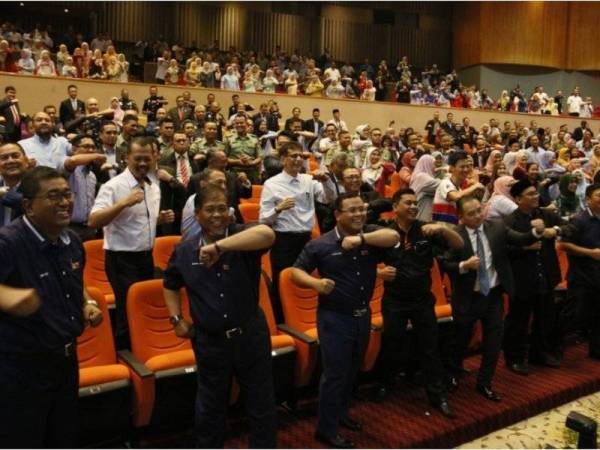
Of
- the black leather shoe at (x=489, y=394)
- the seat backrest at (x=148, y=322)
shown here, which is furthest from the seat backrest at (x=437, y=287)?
the seat backrest at (x=148, y=322)

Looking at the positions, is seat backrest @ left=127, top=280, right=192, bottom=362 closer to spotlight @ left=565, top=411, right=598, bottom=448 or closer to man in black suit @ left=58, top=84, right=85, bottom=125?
spotlight @ left=565, top=411, right=598, bottom=448

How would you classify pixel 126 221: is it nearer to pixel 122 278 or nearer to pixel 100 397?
pixel 122 278

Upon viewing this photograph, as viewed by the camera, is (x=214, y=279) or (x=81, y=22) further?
(x=81, y=22)

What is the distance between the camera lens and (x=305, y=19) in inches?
769

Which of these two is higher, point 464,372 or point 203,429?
point 203,429

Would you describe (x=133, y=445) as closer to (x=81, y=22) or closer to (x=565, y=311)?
(x=565, y=311)

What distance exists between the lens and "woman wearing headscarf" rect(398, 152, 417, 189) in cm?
660

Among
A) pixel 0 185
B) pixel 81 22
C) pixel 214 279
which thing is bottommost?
pixel 214 279

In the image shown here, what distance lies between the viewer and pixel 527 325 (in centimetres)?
411

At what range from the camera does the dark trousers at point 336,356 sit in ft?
9.34

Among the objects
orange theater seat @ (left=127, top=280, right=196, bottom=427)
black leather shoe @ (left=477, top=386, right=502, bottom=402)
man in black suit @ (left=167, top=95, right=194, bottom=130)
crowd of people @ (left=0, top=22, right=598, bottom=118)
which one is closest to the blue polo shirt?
orange theater seat @ (left=127, top=280, right=196, bottom=427)

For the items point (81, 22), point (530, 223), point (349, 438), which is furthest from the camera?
point (81, 22)

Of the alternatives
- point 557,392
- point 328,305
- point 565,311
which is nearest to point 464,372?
point 557,392

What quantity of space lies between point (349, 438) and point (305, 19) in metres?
18.2
